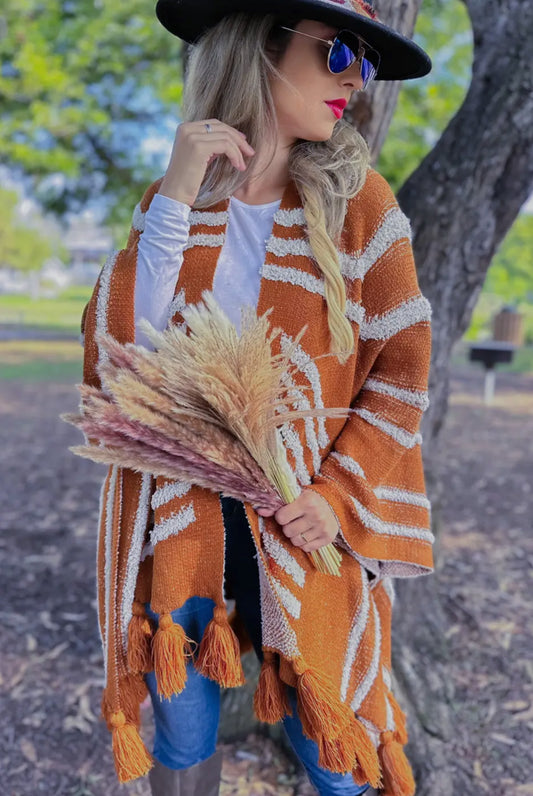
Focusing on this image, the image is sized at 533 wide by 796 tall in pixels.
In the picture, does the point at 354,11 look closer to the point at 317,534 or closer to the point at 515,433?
the point at 317,534

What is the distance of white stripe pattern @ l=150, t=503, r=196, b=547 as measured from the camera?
1.52m

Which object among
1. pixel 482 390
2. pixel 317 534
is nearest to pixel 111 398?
pixel 317 534

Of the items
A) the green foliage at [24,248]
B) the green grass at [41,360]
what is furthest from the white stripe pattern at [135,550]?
the green foliage at [24,248]

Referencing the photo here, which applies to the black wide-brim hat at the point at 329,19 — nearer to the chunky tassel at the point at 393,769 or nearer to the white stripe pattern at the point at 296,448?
the white stripe pattern at the point at 296,448

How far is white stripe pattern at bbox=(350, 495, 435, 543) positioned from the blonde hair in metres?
0.34

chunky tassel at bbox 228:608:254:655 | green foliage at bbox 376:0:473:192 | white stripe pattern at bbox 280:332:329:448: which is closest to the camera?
white stripe pattern at bbox 280:332:329:448

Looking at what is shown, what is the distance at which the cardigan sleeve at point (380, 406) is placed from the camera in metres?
1.54

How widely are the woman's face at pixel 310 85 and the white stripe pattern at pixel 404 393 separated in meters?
0.57

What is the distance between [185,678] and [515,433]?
24.0 feet

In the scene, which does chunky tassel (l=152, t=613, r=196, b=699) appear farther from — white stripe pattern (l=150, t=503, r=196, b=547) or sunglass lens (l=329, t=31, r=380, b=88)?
sunglass lens (l=329, t=31, r=380, b=88)

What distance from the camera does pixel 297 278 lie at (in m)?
1.53

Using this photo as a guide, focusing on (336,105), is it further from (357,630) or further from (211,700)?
(211,700)

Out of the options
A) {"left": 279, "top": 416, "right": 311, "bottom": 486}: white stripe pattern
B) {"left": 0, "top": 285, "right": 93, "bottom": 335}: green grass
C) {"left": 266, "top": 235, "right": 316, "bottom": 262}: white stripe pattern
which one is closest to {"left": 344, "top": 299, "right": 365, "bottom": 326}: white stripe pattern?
{"left": 266, "top": 235, "right": 316, "bottom": 262}: white stripe pattern

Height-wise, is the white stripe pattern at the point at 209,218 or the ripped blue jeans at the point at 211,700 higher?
the white stripe pattern at the point at 209,218
